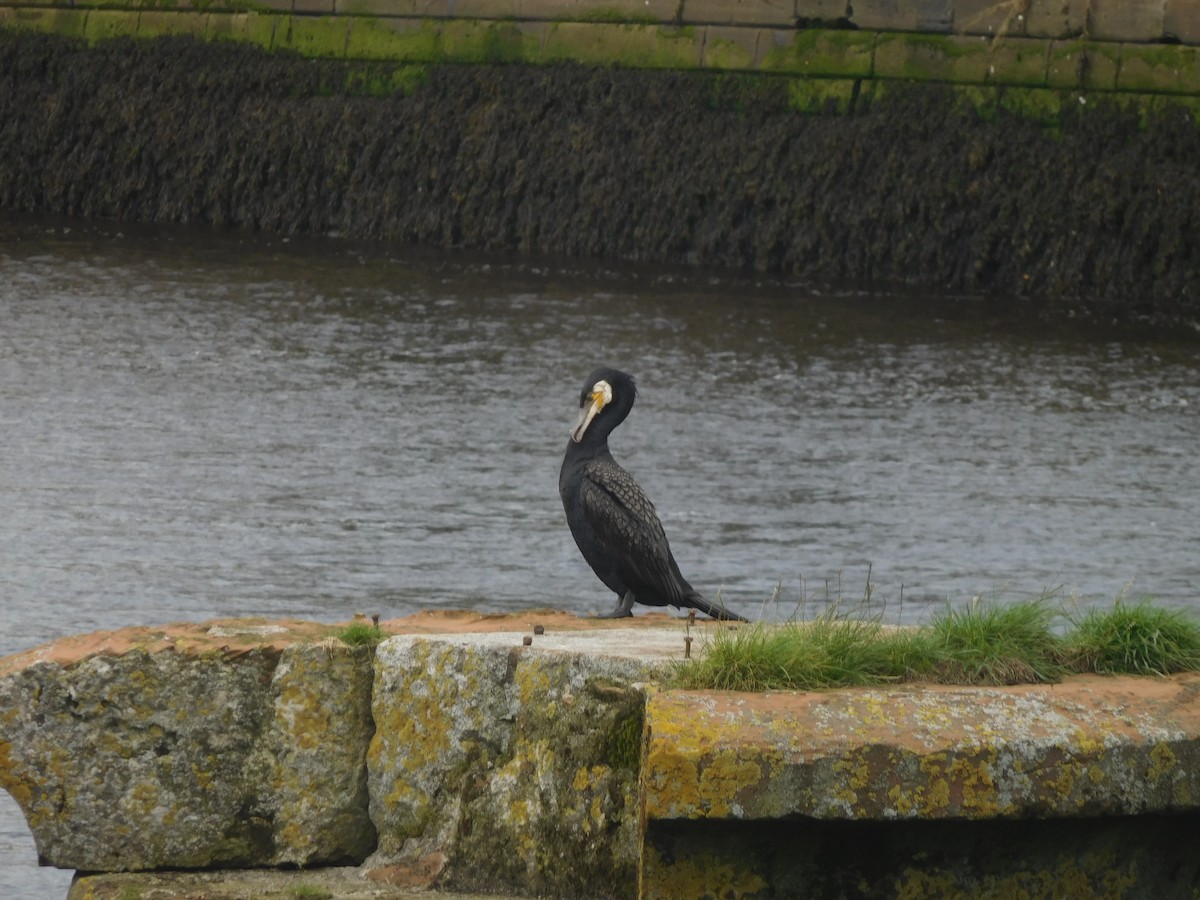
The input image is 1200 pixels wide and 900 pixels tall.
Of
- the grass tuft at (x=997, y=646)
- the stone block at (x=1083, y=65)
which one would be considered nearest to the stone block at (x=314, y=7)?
the stone block at (x=1083, y=65)

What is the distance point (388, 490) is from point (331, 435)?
167cm

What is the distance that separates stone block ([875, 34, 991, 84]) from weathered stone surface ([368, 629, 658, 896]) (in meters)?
18.9

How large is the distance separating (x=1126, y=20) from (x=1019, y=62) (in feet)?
4.09

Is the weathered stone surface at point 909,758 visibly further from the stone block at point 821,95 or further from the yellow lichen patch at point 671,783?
the stone block at point 821,95

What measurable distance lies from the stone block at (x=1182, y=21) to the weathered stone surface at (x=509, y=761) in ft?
62.4

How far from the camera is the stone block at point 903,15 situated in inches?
1000

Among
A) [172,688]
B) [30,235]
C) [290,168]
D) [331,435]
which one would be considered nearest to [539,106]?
[290,168]

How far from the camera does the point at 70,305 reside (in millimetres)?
22219

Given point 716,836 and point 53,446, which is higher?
point 716,836

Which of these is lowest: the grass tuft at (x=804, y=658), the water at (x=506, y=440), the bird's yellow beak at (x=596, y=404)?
the water at (x=506, y=440)

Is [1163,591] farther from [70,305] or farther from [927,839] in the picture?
[70,305]

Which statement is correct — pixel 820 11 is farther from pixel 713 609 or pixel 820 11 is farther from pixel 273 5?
pixel 713 609

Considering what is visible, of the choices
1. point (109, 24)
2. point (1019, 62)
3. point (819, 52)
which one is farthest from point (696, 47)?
point (109, 24)

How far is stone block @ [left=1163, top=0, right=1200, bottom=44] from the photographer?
24469 mm
